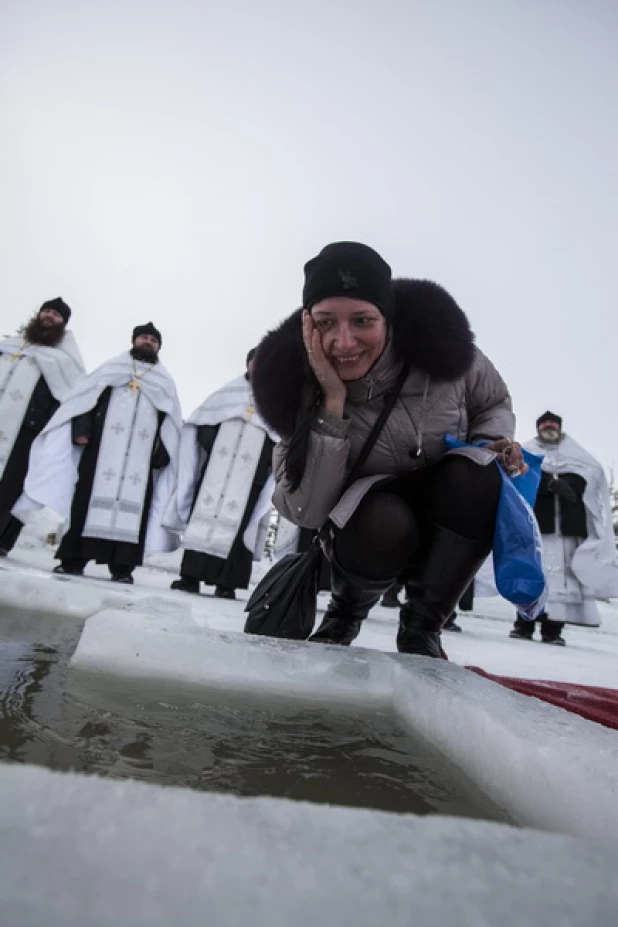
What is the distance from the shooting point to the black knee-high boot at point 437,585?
1576 mm

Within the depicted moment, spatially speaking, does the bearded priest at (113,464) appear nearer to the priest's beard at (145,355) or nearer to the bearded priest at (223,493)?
the priest's beard at (145,355)

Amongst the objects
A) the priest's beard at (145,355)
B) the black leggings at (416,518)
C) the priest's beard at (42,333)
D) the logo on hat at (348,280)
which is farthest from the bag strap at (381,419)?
the priest's beard at (42,333)

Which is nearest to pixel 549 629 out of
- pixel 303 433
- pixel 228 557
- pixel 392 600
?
pixel 392 600

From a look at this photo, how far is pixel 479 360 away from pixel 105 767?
4.93ft

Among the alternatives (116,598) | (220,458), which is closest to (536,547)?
(116,598)

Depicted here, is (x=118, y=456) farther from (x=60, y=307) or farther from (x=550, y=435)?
(x=550, y=435)

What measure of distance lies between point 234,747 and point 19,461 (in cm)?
445

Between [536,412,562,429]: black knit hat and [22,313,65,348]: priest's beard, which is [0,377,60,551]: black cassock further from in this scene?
[536,412,562,429]: black knit hat

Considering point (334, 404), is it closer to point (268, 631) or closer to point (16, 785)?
point (268, 631)

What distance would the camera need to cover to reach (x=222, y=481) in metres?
4.71

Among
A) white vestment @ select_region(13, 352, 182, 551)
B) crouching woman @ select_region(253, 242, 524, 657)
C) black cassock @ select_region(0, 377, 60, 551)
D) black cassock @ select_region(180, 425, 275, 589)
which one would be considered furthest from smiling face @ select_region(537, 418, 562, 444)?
black cassock @ select_region(0, 377, 60, 551)

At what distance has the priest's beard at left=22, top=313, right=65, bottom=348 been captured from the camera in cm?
494

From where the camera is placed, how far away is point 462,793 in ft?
2.36

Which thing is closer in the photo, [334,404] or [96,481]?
[334,404]
